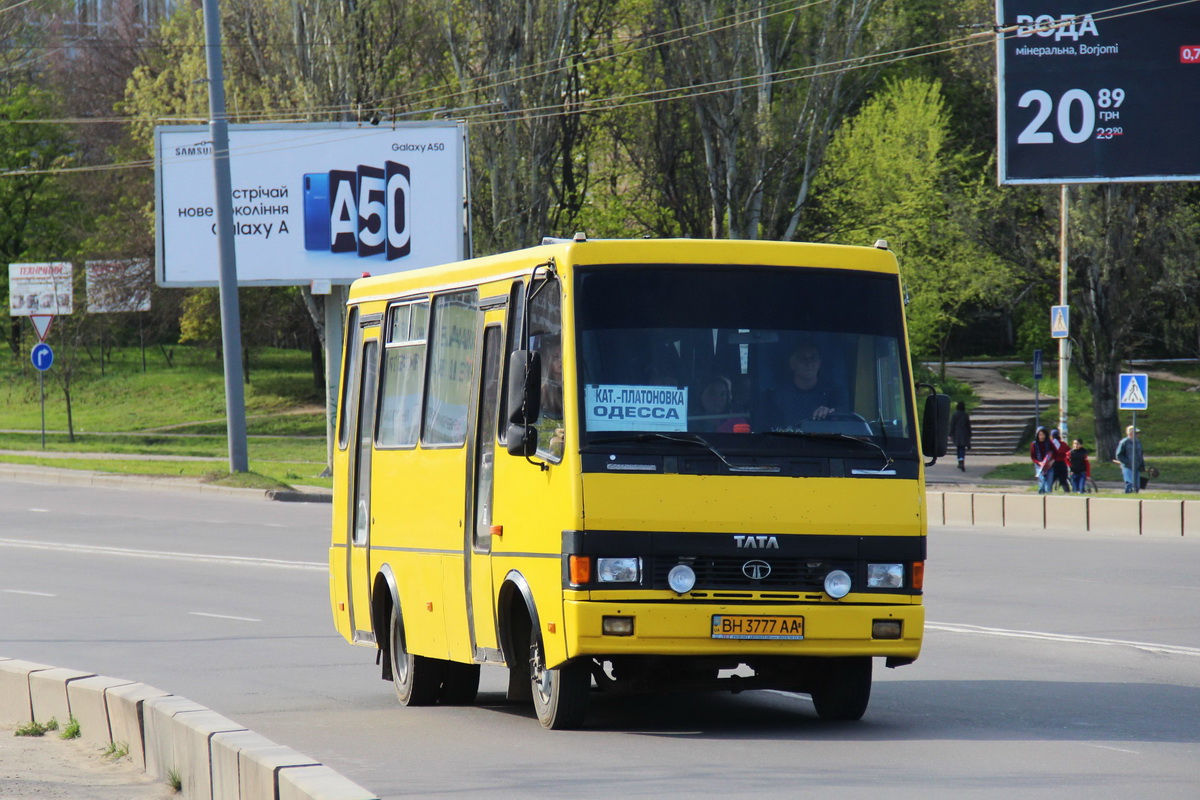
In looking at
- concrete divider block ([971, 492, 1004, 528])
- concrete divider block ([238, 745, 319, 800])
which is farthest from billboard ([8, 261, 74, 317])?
concrete divider block ([238, 745, 319, 800])

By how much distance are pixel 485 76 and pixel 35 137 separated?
3317 cm

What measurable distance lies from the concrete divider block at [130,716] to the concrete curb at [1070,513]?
55.5 ft

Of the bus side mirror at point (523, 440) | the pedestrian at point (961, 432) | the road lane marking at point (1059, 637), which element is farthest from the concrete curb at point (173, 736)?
the pedestrian at point (961, 432)

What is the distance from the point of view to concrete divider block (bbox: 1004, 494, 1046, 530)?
24281 millimetres

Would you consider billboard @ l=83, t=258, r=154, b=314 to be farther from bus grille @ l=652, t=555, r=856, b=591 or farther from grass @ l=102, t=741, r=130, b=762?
bus grille @ l=652, t=555, r=856, b=591

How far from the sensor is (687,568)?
27.0ft

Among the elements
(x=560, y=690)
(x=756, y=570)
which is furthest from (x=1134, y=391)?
(x=560, y=690)

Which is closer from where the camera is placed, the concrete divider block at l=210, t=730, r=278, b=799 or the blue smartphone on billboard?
the concrete divider block at l=210, t=730, r=278, b=799

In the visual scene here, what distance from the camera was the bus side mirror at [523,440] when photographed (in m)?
8.46

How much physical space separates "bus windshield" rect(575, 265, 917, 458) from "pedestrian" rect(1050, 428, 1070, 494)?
24.1 metres

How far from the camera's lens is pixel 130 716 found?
7.98m

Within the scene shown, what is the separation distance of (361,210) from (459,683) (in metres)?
26.4

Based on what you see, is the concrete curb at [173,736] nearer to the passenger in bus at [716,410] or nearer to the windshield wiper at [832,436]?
the passenger in bus at [716,410]

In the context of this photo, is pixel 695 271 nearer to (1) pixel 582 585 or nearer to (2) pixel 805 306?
(2) pixel 805 306
